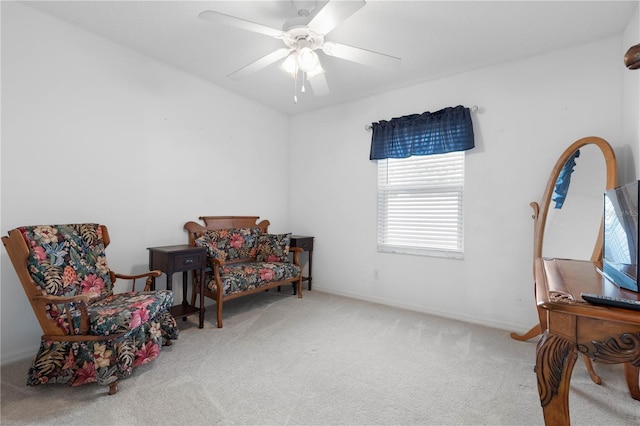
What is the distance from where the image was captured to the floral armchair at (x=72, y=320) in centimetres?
183

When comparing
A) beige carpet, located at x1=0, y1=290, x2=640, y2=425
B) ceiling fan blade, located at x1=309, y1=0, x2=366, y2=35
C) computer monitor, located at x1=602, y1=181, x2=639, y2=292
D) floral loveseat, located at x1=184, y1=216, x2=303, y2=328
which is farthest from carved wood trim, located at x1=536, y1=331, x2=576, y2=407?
floral loveseat, located at x1=184, y1=216, x2=303, y2=328

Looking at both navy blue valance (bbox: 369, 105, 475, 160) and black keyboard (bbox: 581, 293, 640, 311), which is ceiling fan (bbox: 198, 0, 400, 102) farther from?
black keyboard (bbox: 581, 293, 640, 311)

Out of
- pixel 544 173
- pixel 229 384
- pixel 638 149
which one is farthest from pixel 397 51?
pixel 229 384

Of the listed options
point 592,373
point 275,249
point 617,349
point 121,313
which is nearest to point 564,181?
point 592,373

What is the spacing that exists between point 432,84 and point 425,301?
2440 millimetres

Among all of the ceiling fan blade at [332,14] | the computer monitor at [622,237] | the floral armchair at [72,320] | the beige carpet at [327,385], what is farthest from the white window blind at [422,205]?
the floral armchair at [72,320]

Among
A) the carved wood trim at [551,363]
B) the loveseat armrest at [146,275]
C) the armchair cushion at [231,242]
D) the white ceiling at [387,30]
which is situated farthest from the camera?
the armchair cushion at [231,242]

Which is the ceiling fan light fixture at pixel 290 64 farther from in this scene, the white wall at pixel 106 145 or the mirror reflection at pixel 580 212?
the mirror reflection at pixel 580 212

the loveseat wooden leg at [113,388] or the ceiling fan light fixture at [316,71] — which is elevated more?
the ceiling fan light fixture at [316,71]

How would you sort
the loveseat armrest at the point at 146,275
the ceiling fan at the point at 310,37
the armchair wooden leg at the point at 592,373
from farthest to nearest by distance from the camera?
1. the loveseat armrest at the point at 146,275
2. the armchair wooden leg at the point at 592,373
3. the ceiling fan at the point at 310,37

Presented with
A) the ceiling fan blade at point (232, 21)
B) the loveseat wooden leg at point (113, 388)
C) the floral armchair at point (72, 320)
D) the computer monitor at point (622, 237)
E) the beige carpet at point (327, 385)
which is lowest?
the beige carpet at point (327, 385)

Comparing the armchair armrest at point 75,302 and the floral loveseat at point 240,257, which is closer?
the armchair armrest at point 75,302

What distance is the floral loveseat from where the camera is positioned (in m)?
3.02

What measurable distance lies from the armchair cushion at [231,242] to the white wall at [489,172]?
3.63 feet
